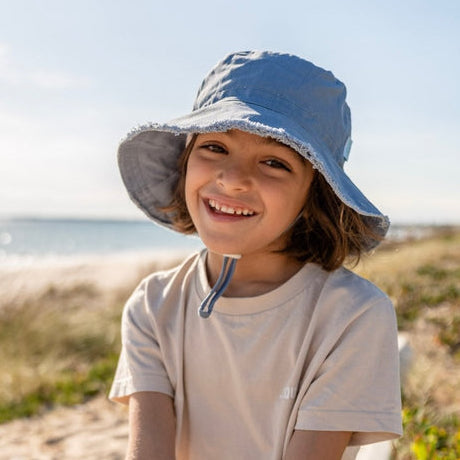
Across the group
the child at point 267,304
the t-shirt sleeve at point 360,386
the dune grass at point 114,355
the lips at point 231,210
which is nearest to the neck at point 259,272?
the child at point 267,304

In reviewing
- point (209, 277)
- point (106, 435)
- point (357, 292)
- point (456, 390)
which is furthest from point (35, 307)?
point (357, 292)

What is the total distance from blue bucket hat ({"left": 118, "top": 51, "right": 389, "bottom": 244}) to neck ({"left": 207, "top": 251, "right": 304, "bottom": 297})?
0.34 metres

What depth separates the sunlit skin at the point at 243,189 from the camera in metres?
1.91

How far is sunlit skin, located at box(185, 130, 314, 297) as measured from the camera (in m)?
1.91

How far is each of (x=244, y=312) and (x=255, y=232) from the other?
282 millimetres

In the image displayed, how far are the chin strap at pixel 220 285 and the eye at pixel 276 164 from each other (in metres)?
0.32

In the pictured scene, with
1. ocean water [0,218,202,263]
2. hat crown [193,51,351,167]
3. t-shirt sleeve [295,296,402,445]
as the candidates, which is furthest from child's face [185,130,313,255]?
ocean water [0,218,202,263]

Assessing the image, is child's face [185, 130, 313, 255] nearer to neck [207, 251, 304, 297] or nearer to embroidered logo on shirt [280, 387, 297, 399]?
neck [207, 251, 304, 297]

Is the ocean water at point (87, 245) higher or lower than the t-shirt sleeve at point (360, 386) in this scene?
lower

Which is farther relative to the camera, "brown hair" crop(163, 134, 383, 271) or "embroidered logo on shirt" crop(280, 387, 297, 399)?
"brown hair" crop(163, 134, 383, 271)

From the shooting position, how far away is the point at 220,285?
204 centimetres

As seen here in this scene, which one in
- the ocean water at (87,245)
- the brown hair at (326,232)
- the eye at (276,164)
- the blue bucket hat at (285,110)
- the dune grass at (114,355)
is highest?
the blue bucket hat at (285,110)

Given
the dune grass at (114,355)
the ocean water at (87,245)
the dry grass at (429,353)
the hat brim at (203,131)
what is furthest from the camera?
the ocean water at (87,245)

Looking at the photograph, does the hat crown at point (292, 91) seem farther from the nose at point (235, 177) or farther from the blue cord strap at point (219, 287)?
the blue cord strap at point (219, 287)
